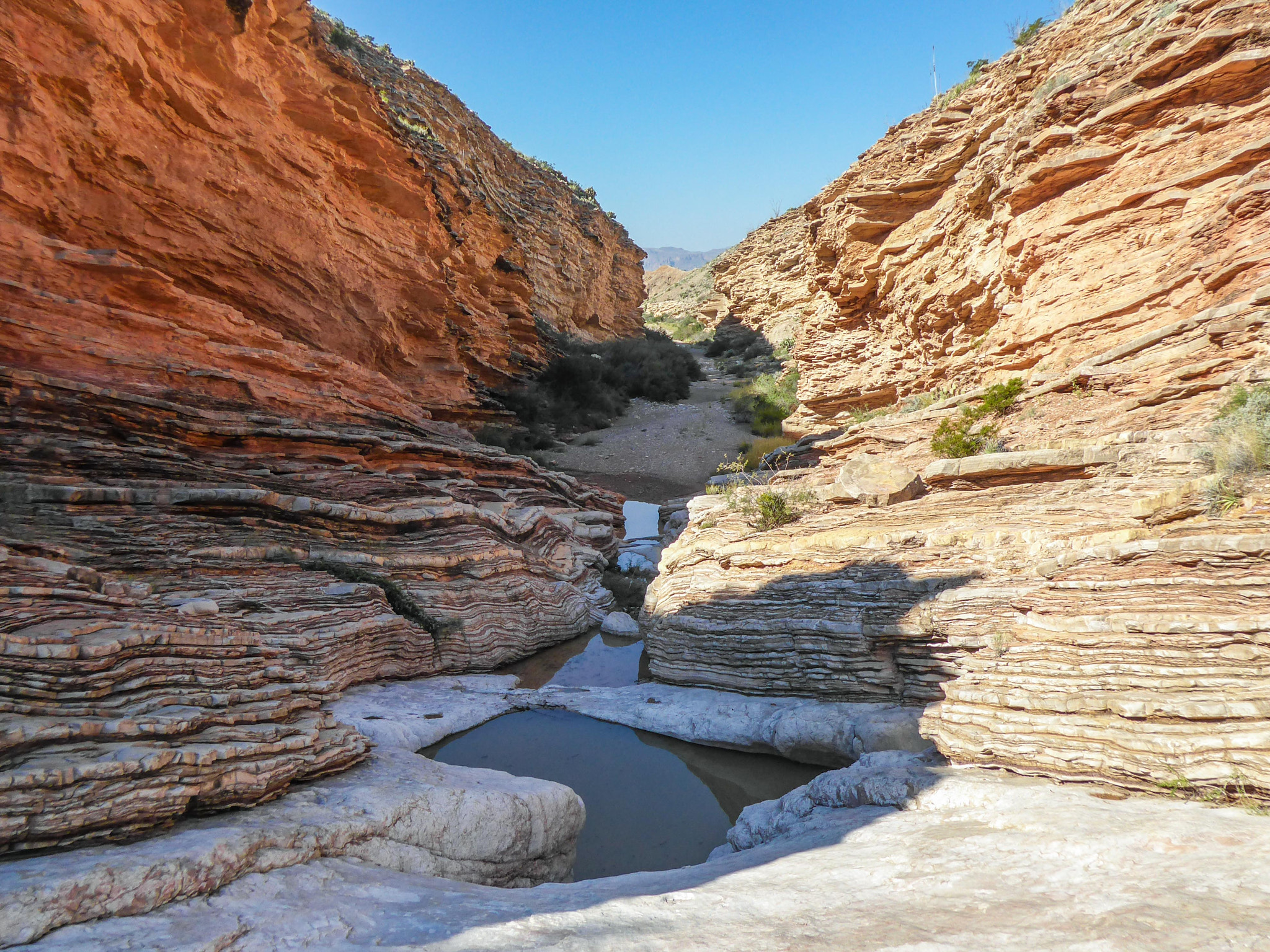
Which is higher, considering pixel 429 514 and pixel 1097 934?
pixel 429 514

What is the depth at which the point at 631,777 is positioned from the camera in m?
5.56

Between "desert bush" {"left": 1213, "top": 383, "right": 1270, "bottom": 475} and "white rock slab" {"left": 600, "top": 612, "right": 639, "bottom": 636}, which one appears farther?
"white rock slab" {"left": 600, "top": 612, "right": 639, "bottom": 636}

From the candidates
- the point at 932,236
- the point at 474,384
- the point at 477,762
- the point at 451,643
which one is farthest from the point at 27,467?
Result: the point at 932,236

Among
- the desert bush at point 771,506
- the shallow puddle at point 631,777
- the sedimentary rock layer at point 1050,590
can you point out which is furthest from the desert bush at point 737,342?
the shallow puddle at point 631,777

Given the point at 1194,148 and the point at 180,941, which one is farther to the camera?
the point at 1194,148

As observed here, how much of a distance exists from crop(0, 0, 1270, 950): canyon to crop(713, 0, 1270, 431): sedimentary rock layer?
6 cm

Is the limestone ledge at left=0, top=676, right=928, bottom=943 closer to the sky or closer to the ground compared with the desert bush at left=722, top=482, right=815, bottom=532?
closer to the ground

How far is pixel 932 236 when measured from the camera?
12875 millimetres

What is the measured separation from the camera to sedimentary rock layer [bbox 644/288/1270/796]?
3182 mm

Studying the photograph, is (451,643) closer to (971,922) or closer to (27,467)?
(27,467)

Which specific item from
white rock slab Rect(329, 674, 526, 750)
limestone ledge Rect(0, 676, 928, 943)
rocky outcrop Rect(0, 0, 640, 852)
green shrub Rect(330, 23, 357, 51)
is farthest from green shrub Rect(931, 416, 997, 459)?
green shrub Rect(330, 23, 357, 51)

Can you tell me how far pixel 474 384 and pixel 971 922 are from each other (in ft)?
59.2

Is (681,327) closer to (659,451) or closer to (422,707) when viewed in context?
(659,451)

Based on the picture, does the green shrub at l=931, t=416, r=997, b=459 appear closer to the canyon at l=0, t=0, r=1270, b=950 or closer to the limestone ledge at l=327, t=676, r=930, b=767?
the canyon at l=0, t=0, r=1270, b=950
